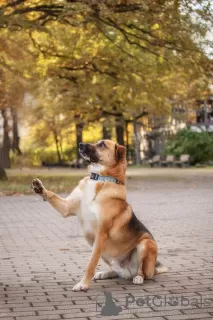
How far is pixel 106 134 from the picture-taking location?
5431 cm

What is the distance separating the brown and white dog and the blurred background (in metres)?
2.00

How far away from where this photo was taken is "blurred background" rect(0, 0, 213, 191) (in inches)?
942

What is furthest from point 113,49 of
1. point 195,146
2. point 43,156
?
point 43,156

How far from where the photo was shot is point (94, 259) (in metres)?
6.68

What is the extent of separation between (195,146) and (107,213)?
42.5 m

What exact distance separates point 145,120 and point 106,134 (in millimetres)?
10565

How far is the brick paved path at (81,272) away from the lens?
587 cm

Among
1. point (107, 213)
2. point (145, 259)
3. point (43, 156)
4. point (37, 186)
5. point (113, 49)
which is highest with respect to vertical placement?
point (113, 49)

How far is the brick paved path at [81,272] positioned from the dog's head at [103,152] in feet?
4.11

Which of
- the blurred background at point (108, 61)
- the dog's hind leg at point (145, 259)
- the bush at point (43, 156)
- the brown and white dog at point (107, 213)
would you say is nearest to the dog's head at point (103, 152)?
the brown and white dog at point (107, 213)

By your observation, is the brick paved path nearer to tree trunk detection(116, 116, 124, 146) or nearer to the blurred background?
the blurred background

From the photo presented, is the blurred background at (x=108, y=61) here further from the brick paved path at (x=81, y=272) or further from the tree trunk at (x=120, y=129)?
the brick paved path at (x=81, y=272)
